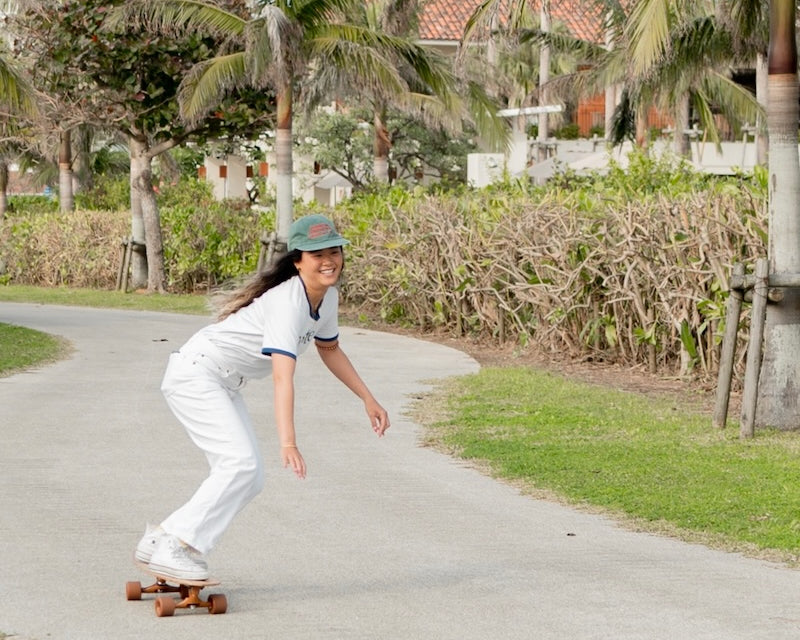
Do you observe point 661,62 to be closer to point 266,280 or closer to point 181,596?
point 266,280

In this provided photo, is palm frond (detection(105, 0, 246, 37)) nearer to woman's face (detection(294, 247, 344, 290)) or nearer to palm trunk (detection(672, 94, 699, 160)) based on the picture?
palm trunk (detection(672, 94, 699, 160))

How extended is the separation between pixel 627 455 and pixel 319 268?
Answer: 4.59 metres

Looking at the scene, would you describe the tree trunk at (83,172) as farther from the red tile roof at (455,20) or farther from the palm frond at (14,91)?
the palm frond at (14,91)

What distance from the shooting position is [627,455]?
33.0 ft

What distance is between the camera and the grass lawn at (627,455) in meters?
7.95

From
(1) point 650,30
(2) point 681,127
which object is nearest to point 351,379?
(1) point 650,30

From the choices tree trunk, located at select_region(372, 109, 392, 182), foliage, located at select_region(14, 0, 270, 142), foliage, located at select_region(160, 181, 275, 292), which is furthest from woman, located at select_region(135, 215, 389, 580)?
tree trunk, located at select_region(372, 109, 392, 182)

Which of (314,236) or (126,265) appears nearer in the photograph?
(314,236)

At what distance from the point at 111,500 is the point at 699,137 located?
109 ft

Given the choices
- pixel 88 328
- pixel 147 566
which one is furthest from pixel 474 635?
pixel 88 328

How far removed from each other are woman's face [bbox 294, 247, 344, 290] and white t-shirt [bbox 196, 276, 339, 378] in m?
0.04

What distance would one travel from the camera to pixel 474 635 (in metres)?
5.61

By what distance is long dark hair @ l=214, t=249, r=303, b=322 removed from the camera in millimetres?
6055

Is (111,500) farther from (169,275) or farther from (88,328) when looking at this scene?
(169,275)
